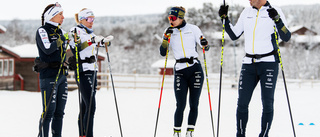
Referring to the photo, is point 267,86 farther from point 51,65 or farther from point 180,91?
point 51,65

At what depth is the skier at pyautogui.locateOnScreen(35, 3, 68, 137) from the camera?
385 centimetres

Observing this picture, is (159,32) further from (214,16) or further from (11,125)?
(11,125)

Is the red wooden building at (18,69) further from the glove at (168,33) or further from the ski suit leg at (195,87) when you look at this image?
the ski suit leg at (195,87)

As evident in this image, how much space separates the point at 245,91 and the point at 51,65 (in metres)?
2.42

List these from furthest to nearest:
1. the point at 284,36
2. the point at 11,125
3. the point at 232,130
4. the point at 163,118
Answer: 1. the point at 163,118
2. the point at 11,125
3. the point at 232,130
4. the point at 284,36

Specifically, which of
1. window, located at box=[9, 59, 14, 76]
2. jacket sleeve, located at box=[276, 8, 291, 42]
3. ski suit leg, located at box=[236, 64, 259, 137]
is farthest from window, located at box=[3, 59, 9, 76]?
jacket sleeve, located at box=[276, 8, 291, 42]

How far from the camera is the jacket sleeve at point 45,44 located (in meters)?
3.81

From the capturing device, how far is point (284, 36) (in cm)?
377

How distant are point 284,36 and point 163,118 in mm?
4616

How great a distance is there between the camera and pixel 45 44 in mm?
3812

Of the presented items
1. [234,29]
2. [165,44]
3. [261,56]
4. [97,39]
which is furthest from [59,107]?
[261,56]

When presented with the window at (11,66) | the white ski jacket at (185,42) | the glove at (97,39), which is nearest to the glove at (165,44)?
the white ski jacket at (185,42)

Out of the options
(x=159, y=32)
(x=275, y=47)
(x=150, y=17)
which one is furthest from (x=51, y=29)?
(x=150, y=17)

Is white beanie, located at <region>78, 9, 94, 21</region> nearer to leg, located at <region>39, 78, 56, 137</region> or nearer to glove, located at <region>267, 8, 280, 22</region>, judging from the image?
leg, located at <region>39, 78, 56, 137</region>
